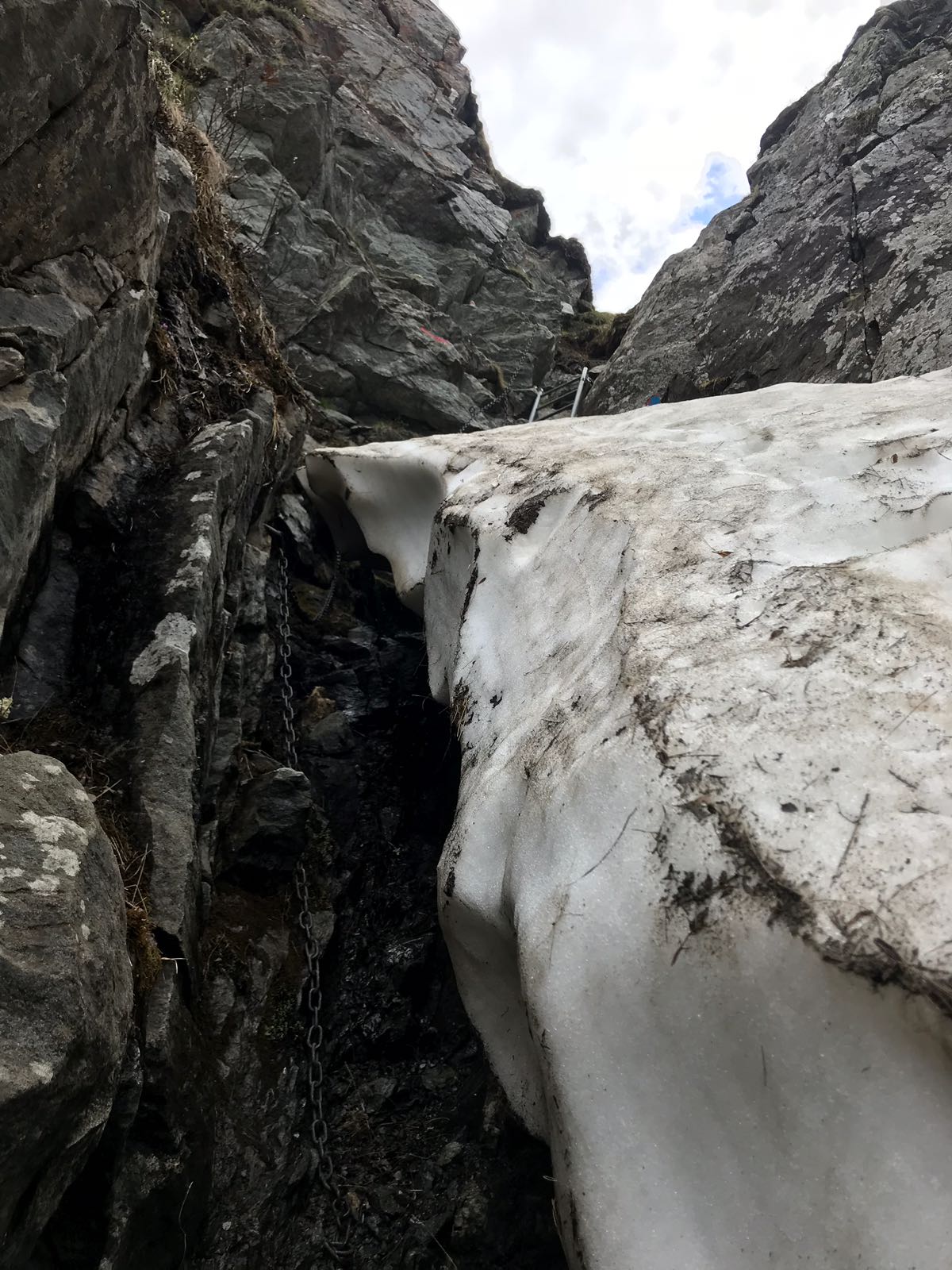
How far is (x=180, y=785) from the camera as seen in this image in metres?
3.69

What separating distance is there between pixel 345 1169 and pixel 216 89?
55.9 ft

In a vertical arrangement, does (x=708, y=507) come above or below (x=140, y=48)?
below

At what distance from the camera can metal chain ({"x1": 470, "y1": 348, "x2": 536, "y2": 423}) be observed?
13861 millimetres

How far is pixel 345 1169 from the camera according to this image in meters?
3.64

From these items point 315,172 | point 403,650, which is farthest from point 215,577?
point 315,172

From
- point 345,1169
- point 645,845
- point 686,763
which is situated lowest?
point 345,1169

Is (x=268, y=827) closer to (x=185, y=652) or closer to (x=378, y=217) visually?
(x=185, y=652)

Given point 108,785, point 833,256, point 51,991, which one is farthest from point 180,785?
point 833,256

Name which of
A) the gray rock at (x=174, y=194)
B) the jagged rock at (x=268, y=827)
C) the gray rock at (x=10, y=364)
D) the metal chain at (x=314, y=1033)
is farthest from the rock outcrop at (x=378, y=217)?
the jagged rock at (x=268, y=827)

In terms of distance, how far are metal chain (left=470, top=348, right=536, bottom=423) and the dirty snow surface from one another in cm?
1056

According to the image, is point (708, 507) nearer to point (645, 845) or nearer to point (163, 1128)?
point (645, 845)

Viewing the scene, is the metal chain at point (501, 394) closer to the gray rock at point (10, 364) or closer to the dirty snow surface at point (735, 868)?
the gray rock at point (10, 364)

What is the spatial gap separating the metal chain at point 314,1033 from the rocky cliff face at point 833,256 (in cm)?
652

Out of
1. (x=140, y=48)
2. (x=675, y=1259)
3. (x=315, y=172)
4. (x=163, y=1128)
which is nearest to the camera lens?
(x=675, y=1259)
